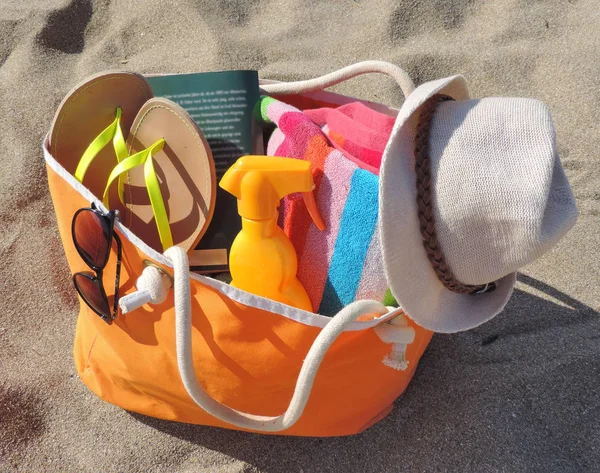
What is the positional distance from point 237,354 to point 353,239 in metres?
0.22

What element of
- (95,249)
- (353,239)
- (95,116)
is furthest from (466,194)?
(95,116)

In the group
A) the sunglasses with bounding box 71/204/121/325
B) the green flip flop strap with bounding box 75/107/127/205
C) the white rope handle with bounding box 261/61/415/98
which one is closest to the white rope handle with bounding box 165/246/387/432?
the sunglasses with bounding box 71/204/121/325

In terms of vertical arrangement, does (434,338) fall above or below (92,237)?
below

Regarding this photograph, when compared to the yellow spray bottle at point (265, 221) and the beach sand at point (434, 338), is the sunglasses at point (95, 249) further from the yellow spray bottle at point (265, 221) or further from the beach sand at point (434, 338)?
the beach sand at point (434, 338)

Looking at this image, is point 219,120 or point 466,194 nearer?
point 466,194

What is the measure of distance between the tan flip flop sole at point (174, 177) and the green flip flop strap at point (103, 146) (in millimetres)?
32

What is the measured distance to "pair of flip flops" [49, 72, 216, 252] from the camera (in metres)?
0.84

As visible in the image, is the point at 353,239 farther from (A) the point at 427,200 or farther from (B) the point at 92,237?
(B) the point at 92,237

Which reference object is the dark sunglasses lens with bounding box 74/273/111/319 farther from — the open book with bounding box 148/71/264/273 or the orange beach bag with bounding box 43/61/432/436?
the open book with bounding box 148/71/264/273

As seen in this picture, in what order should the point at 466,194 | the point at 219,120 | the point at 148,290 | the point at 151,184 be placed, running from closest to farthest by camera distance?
the point at 466,194, the point at 148,290, the point at 151,184, the point at 219,120

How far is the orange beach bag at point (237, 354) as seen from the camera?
673mm

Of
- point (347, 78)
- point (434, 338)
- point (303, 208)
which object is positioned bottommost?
point (434, 338)

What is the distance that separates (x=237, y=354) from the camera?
73 centimetres

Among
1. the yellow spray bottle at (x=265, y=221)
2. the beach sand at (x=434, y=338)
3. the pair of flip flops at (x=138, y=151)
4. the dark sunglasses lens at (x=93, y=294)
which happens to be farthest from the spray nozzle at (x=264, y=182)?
the beach sand at (x=434, y=338)
